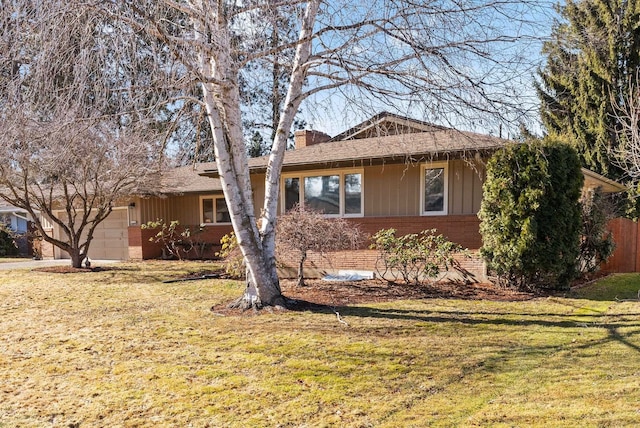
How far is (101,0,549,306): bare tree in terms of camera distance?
21.9 feet

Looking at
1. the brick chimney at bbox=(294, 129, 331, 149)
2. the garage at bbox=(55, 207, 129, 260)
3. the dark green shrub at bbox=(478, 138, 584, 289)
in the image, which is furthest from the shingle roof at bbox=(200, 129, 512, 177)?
the garage at bbox=(55, 207, 129, 260)

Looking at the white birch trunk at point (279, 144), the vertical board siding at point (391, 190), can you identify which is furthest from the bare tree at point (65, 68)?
the vertical board siding at point (391, 190)

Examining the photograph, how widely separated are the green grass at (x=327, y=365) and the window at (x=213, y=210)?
31.6ft

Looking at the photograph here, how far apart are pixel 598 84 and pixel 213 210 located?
16.2m

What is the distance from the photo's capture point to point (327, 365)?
5.13 meters

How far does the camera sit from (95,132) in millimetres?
12508

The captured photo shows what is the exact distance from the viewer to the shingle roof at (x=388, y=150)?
10.2 metres

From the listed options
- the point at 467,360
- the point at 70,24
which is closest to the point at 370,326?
the point at 467,360

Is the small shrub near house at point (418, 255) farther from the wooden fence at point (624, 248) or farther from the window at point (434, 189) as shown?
the wooden fence at point (624, 248)

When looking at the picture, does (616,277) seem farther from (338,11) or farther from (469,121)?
(338,11)

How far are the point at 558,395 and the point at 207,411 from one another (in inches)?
126

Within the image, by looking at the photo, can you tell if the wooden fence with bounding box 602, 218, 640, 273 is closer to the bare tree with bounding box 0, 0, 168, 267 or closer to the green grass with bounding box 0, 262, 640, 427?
the green grass with bounding box 0, 262, 640, 427

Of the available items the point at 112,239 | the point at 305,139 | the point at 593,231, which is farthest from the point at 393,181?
the point at 112,239

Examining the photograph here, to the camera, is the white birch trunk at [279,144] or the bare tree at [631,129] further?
the bare tree at [631,129]
